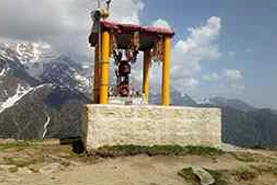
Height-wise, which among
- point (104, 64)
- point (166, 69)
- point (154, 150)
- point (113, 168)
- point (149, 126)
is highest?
point (104, 64)

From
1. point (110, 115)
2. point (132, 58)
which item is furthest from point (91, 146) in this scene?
point (132, 58)

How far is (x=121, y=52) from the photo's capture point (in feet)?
91.0

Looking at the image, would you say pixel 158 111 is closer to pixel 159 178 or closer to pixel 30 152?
pixel 159 178

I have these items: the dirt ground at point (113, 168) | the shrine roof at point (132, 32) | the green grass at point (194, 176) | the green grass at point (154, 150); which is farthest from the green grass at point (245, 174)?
the shrine roof at point (132, 32)

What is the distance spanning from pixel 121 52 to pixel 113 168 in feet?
35.9

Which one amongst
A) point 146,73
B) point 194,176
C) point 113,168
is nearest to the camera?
point 194,176

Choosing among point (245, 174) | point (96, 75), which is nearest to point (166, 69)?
point (96, 75)

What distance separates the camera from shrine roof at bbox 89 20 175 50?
933 inches

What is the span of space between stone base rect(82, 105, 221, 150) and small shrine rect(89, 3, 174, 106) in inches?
92.0

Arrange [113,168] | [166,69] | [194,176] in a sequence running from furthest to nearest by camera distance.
Answer: [166,69]
[113,168]
[194,176]

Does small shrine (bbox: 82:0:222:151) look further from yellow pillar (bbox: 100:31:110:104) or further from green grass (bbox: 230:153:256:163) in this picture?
green grass (bbox: 230:153:256:163)

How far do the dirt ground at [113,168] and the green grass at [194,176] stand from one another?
224 mm

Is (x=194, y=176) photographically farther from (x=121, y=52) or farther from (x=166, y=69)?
(x=121, y=52)

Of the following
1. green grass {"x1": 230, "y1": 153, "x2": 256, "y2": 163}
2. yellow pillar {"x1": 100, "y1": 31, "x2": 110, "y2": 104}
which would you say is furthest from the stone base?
yellow pillar {"x1": 100, "y1": 31, "x2": 110, "y2": 104}
